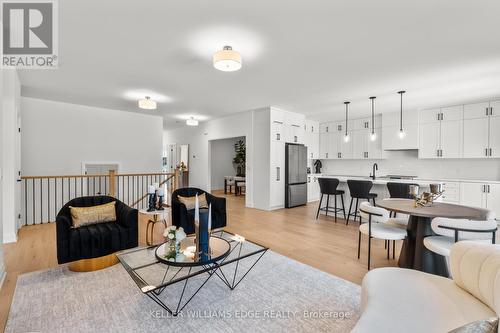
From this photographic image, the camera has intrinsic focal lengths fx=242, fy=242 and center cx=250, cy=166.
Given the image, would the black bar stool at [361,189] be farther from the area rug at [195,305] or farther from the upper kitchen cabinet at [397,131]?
the area rug at [195,305]

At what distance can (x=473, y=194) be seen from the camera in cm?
521

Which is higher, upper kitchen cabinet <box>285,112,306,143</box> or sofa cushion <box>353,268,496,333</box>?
upper kitchen cabinet <box>285,112,306,143</box>

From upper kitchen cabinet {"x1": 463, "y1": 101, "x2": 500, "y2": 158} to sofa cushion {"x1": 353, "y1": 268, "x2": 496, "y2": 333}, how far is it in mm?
5380

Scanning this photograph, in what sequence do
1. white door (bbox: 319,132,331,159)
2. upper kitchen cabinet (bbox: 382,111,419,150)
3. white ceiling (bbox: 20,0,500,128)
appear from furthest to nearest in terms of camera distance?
1. white door (bbox: 319,132,331,159)
2. upper kitchen cabinet (bbox: 382,111,419,150)
3. white ceiling (bbox: 20,0,500,128)

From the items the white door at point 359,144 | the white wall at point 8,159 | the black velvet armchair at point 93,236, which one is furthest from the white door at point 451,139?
the white wall at point 8,159

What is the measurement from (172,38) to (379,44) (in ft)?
7.91

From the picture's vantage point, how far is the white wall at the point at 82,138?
5.34 m

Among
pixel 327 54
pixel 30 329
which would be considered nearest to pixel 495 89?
pixel 327 54

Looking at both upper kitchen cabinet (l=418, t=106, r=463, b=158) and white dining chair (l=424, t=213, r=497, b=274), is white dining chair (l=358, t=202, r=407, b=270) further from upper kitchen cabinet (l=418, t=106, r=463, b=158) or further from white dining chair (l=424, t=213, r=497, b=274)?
upper kitchen cabinet (l=418, t=106, r=463, b=158)

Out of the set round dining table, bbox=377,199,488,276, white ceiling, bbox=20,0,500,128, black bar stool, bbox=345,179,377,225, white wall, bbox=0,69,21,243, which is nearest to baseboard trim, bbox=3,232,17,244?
white wall, bbox=0,69,21,243

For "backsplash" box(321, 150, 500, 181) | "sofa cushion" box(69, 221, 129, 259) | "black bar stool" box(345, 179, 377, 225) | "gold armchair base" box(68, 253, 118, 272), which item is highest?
"backsplash" box(321, 150, 500, 181)

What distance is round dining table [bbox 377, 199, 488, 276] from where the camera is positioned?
2385 mm

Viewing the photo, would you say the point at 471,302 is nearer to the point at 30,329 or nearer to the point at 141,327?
the point at 141,327

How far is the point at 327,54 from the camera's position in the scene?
10.3 feet
